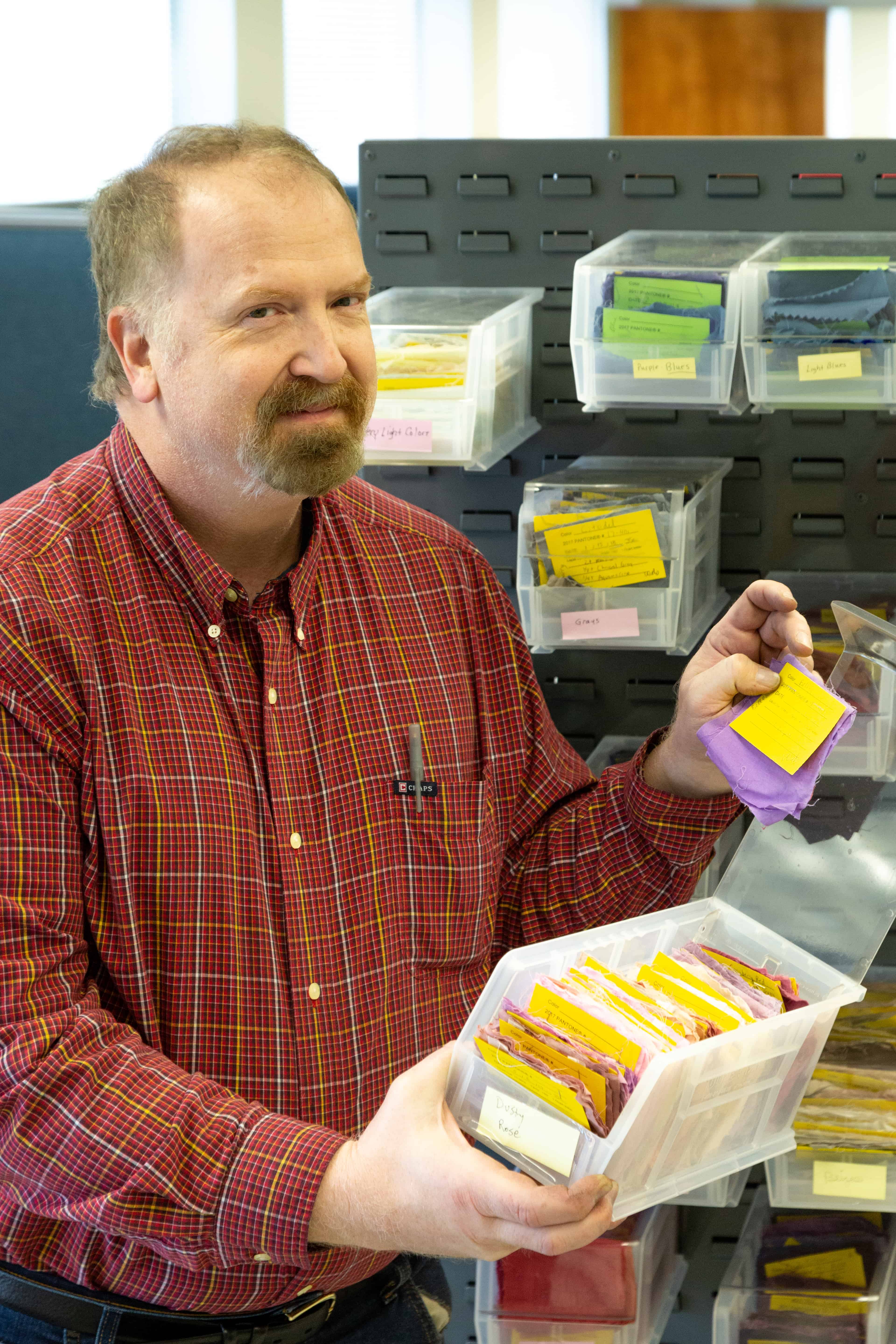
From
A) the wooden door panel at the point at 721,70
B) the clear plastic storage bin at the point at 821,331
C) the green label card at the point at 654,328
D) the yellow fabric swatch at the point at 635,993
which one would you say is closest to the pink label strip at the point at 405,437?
the green label card at the point at 654,328

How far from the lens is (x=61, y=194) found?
5242 millimetres

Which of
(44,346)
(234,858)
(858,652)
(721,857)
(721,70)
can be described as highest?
(721,70)

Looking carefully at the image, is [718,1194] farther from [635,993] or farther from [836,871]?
[635,993]

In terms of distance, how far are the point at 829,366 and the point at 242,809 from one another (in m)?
1.05

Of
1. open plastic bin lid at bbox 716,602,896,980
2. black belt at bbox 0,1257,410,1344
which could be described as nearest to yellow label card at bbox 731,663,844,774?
open plastic bin lid at bbox 716,602,896,980

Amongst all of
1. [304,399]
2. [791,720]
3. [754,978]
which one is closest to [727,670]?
[791,720]

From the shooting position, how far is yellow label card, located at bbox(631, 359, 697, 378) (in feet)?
6.68

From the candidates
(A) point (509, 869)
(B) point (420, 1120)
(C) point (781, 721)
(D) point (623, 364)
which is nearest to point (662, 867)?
(A) point (509, 869)

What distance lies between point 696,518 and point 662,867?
0.63 meters

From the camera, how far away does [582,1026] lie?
129 centimetres

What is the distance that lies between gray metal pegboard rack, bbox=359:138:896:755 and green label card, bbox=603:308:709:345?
0.33 meters

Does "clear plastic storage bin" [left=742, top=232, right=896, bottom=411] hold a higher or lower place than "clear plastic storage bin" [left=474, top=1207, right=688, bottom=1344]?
higher

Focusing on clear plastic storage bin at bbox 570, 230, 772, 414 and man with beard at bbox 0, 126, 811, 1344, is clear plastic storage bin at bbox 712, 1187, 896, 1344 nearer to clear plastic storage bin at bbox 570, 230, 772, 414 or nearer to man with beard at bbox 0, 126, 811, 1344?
man with beard at bbox 0, 126, 811, 1344

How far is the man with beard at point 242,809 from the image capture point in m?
1.32
